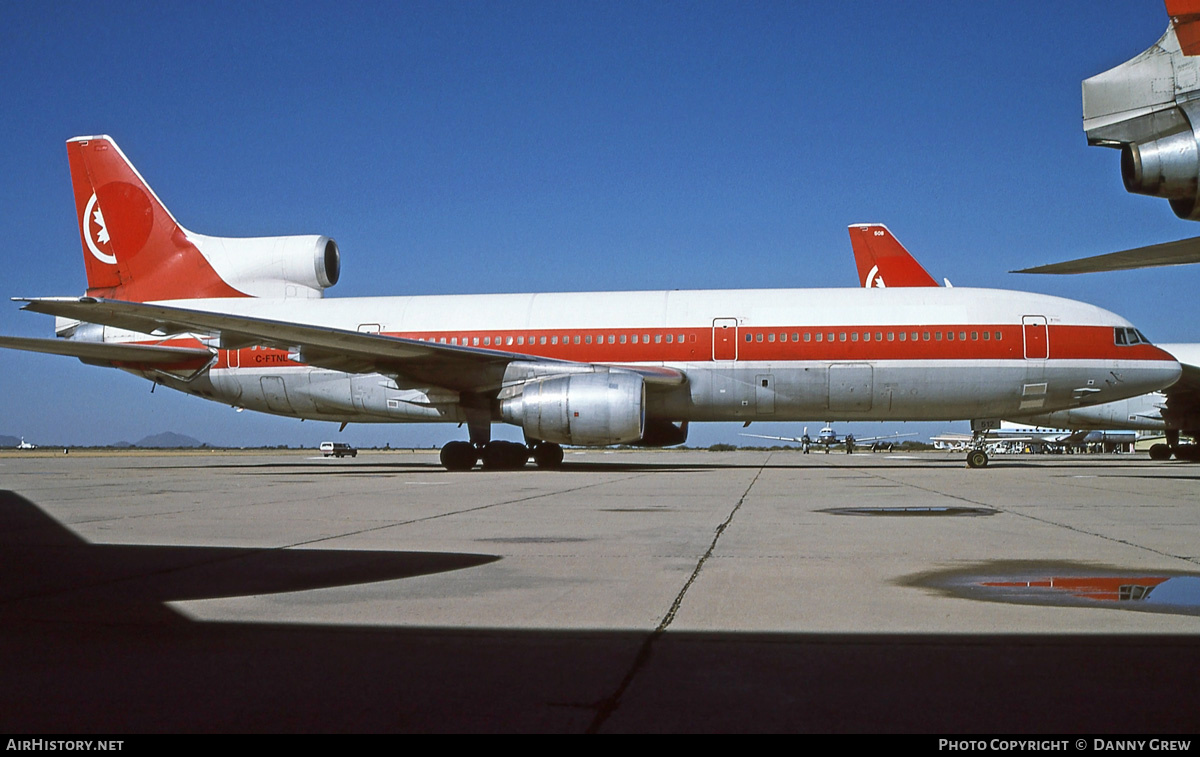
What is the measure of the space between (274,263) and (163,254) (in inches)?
109

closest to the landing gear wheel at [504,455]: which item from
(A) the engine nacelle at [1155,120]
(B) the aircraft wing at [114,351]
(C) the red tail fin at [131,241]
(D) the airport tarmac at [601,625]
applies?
(B) the aircraft wing at [114,351]

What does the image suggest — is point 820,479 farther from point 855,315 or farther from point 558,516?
point 558,516

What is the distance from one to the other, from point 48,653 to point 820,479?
45.8 ft

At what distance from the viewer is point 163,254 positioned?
2348cm

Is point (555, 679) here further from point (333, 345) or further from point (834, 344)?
point (834, 344)

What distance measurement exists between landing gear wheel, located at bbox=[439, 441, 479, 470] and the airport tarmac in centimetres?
1112

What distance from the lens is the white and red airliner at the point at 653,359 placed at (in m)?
18.1

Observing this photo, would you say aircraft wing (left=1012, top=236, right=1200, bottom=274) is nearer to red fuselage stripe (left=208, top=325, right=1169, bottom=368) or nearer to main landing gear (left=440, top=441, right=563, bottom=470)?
red fuselage stripe (left=208, top=325, right=1169, bottom=368)

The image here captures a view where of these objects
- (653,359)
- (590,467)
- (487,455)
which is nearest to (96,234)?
(487,455)

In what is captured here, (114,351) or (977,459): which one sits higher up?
(114,351)

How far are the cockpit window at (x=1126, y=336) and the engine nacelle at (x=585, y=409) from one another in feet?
32.7

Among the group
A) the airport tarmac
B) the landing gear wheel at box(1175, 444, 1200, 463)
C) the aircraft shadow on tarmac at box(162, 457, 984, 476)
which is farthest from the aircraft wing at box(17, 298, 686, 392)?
the landing gear wheel at box(1175, 444, 1200, 463)

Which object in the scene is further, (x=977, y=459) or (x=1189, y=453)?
(x=1189, y=453)

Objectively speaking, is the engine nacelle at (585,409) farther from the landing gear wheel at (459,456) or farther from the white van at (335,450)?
the white van at (335,450)
